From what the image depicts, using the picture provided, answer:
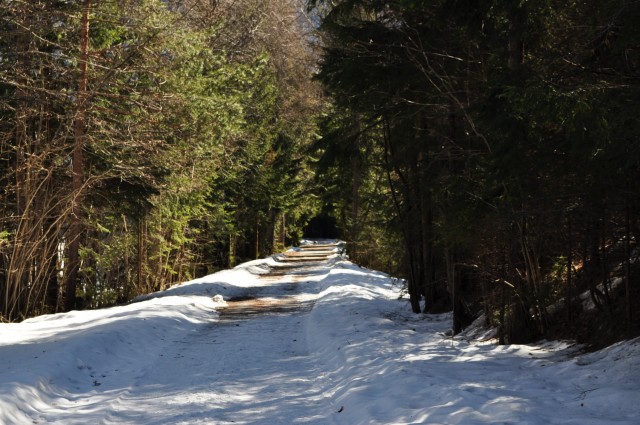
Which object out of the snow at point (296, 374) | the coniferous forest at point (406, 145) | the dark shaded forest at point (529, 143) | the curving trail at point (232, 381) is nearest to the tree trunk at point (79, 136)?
the coniferous forest at point (406, 145)

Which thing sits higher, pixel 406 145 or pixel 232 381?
pixel 406 145

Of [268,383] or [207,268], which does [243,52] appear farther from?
[268,383]

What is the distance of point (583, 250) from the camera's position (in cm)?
857

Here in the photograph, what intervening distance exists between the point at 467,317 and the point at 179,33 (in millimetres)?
10718

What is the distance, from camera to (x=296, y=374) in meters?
8.50

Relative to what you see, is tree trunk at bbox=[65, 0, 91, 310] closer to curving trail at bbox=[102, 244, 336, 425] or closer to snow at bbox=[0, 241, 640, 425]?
snow at bbox=[0, 241, 640, 425]

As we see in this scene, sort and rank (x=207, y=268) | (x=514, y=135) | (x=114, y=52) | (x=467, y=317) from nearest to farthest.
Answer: (x=514, y=135) → (x=467, y=317) → (x=114, y=52) → (x=207, y=268)

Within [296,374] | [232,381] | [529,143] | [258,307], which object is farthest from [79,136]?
[529,143]

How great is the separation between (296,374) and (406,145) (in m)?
7.09

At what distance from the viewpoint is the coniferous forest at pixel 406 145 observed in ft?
23.7

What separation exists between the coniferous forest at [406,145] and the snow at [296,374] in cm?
127

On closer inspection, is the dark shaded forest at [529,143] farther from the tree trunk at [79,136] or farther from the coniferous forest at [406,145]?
the tree trunk at [79,136]

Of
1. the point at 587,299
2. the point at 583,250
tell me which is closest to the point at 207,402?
the point at 583,250

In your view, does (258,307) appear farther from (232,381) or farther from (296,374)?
(232,381)
